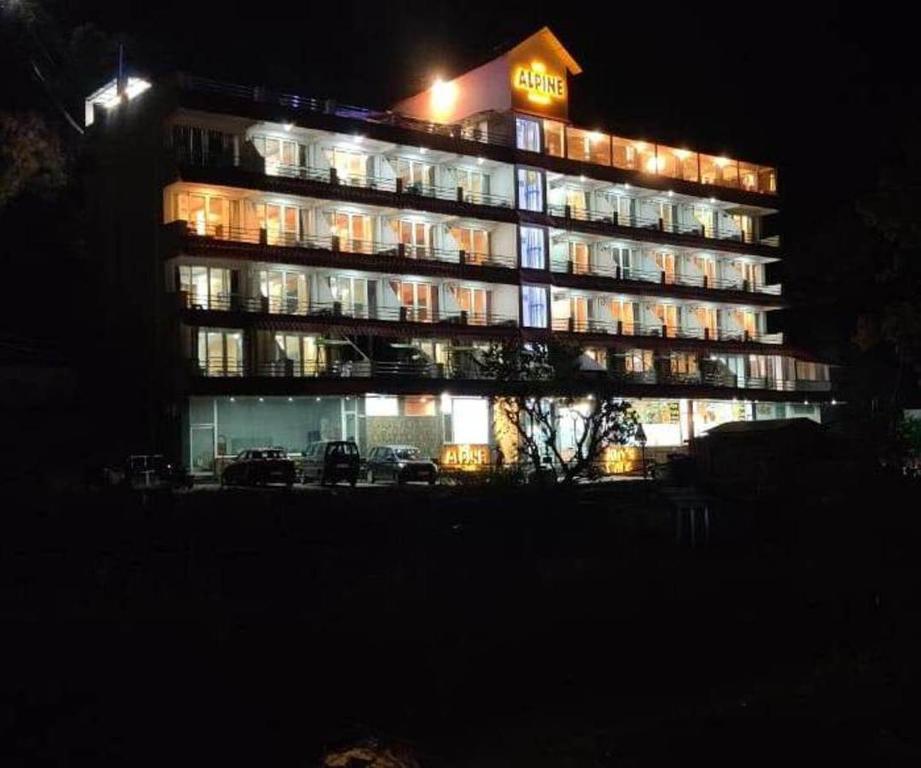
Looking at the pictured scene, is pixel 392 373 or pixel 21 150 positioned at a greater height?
pixel 21 150

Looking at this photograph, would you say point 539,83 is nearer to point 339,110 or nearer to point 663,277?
point 339,110

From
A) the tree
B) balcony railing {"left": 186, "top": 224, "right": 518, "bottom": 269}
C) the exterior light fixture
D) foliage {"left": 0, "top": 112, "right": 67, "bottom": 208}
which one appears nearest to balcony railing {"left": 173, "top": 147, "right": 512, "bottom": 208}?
balcony railing {"left": 186, "top": 224, "right": 518, "bottom": 269}

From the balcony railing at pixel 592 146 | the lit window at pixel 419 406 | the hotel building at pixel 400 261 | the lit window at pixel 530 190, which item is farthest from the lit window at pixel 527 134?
the lit window at pixel 419 406

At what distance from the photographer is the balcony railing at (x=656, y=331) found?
7081 cm

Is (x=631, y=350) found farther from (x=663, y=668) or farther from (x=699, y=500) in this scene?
(x=663, y=668)

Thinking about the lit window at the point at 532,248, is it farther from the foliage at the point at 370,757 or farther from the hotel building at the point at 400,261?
the foliage at the point at 370,757

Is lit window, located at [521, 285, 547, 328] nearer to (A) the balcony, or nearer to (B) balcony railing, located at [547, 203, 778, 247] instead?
(B) balcony railing, located at [547, 203, 778, 247]

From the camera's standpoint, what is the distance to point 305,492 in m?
29.8

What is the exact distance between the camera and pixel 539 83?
7056 cm

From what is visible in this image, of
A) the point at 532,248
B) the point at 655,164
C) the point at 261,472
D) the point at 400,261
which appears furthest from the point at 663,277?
the point at 261,472

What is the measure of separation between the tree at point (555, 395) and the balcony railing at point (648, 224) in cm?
3069

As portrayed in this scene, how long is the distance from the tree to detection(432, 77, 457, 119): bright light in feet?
114

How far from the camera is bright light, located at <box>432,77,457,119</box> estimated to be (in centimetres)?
7250

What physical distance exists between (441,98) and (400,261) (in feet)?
54.4
